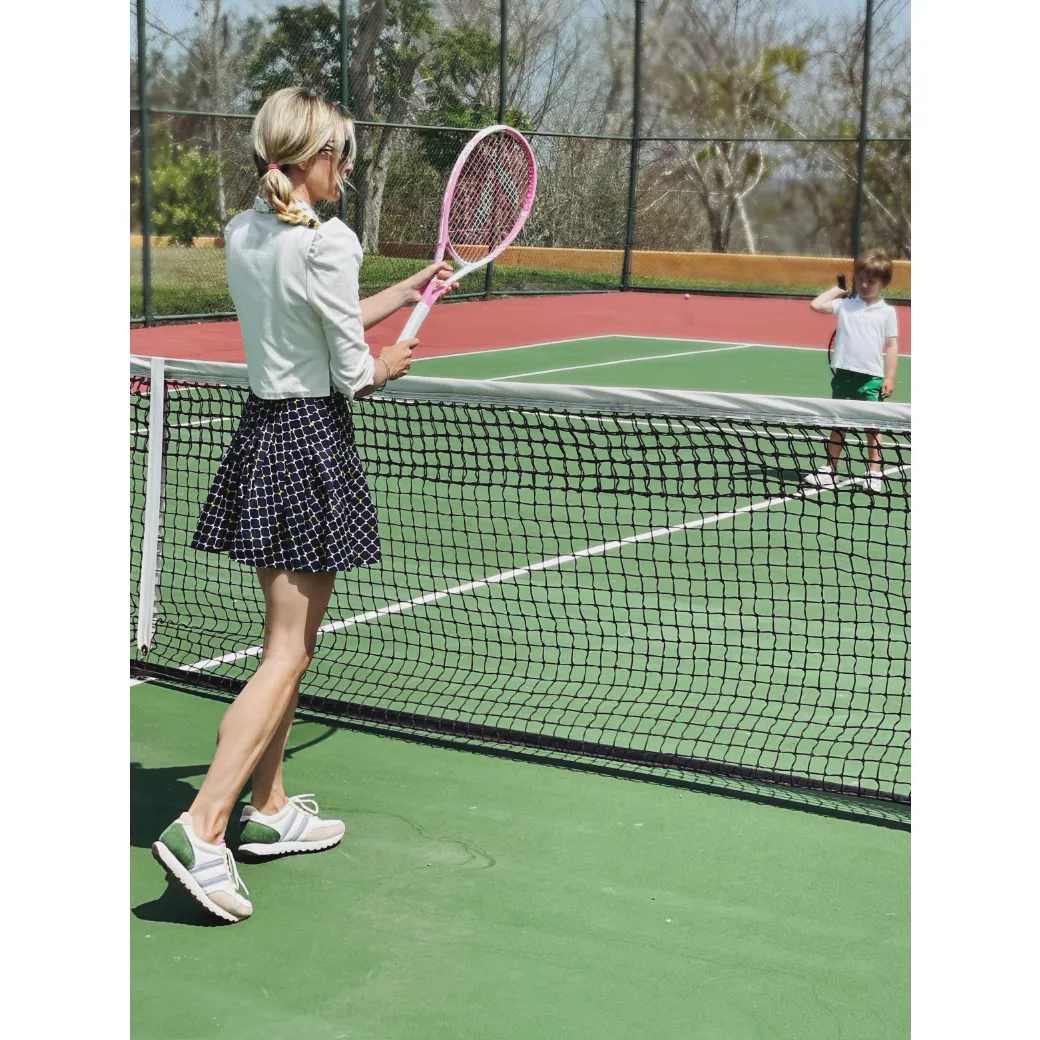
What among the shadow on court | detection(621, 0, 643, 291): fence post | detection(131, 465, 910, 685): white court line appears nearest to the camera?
the shadow on court

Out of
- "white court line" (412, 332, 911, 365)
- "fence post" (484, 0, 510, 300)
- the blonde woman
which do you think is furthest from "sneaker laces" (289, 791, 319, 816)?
"fence post" (484, 0, 510, 300)

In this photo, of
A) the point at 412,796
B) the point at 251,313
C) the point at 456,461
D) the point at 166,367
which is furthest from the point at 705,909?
the point at 456,461

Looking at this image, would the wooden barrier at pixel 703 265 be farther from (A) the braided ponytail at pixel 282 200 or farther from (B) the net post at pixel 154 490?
(A) the braided ponytail at pixel 282 200

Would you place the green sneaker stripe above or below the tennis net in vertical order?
below

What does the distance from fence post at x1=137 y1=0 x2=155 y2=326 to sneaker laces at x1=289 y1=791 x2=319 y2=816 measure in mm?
12274

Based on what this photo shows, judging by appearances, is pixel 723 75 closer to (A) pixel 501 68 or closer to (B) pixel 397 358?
(A) pixel 501 68

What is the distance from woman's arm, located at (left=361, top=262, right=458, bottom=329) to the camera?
3547 mm

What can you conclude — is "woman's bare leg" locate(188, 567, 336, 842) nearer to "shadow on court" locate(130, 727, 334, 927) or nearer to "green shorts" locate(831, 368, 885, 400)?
"shadow on court" locate(130, 727, 334, 927)

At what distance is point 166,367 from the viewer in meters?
4.71

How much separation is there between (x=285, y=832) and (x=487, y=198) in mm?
2577

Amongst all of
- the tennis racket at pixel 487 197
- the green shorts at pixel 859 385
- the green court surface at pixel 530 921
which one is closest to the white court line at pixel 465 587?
the green court surface at pixel 530 921

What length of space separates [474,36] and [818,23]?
8114mm

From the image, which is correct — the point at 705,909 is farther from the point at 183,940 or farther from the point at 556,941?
the point at 183,940

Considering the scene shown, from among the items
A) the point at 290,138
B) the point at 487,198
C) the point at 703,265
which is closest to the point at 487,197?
the point at 487,198
